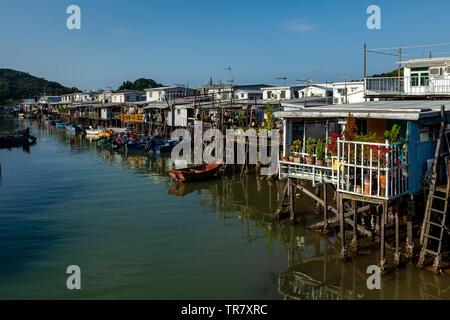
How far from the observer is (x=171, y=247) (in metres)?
15.8

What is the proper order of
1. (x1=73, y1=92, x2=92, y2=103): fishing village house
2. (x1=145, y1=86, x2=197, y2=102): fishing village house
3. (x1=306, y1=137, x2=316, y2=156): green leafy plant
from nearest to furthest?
(x1=306, y1=137, x2=316, y2=156): green leafy plant, (x1=145, y1=86, x2=197, y2=102): fishing village house, (x1=73, y1=92, x2=92, y2=103): fishing village house

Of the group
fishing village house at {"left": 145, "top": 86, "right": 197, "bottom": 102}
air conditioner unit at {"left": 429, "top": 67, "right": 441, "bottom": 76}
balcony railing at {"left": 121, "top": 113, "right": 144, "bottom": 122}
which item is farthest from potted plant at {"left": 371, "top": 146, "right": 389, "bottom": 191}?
fishing village house at {"left": 145, "top": 86, "right": 197, "bottom": 102}

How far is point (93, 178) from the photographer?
30453 mm

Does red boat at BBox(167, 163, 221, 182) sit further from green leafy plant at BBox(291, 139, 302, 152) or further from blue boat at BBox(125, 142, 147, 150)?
blue boat at BBox(125, 142, 147, 150)

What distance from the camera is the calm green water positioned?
12.3 m

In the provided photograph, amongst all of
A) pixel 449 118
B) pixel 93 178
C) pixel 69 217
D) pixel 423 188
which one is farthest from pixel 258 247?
pixel 93 178

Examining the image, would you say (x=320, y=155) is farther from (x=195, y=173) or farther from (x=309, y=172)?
(x=195, y=173)

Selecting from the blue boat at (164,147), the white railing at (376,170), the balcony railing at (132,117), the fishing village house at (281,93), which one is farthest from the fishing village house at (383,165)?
the balcony railing at (132,117)

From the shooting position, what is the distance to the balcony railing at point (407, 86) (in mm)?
23469

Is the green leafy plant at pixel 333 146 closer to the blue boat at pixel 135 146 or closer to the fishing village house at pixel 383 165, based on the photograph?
the fishing village house at pixel 383 165

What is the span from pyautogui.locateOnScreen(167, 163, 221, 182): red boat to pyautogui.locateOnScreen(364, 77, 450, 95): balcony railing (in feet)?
40.4

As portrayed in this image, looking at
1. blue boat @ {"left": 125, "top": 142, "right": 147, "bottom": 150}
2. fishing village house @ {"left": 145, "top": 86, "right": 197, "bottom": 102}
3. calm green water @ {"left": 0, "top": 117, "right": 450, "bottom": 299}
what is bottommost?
calm green water @ {"left": 0, "top": 117, "right": 450, "bottom": 299}

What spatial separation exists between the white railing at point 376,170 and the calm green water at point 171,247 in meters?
2.85
